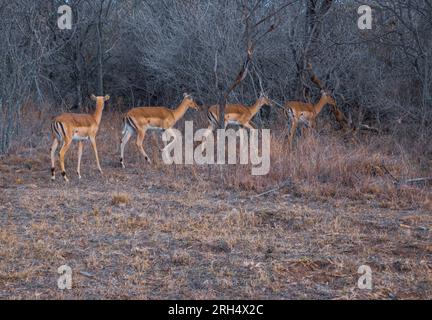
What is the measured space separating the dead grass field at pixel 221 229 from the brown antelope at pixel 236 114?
5.15 ft

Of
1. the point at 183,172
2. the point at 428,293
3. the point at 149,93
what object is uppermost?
the point at 149,93

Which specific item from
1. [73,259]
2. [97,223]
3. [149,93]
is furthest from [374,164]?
[149,93]

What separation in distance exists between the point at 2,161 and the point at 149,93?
6835 millimetres

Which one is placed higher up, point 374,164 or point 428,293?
point 374,164

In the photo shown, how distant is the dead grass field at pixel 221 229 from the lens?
5359mm

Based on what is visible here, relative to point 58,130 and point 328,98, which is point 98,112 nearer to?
point 58,130

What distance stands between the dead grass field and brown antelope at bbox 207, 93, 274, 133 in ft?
5.15

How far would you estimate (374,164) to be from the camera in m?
10.0

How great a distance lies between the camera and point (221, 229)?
6.99 metres

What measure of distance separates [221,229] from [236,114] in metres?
5.90

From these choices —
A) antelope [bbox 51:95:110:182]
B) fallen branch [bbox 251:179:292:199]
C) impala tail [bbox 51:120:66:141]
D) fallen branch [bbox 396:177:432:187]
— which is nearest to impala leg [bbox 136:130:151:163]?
antelope [bbox 51:95:110:182]

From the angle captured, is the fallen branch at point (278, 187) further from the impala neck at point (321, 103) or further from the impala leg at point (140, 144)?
the impala neck at point (321, 103)

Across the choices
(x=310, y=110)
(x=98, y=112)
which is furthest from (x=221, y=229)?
(x=310, y=110)

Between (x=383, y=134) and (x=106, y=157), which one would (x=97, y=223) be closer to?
(x=106, y=157)
